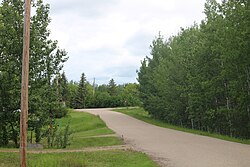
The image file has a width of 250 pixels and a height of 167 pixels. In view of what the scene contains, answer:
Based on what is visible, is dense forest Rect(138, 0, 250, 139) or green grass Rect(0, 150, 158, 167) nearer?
green grass Rect(0, 150, 158, 167)

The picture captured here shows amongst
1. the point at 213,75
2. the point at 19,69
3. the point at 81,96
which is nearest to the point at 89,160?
the point at 19,69

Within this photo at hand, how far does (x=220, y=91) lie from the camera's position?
2370 cm

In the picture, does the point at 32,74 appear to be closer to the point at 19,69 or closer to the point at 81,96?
the point at 19,69

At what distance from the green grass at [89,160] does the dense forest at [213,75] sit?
31.9ft

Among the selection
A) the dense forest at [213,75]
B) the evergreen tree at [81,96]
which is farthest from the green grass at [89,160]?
the evergreen tree at [81,96]

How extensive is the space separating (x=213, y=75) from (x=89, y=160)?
1573cm

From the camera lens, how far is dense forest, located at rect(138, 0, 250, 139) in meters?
19.9

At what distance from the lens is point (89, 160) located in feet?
40.0

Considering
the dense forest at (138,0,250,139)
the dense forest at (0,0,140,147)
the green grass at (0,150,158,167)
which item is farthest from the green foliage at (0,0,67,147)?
the dense forest at (138,0,250,139)

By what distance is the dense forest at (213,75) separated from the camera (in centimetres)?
1992

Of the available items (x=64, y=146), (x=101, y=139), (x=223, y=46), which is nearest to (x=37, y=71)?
(x=64, y=146)

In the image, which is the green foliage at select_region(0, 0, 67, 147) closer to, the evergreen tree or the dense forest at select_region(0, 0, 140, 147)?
the dense forest at select_region(0, 0, 140, 147)

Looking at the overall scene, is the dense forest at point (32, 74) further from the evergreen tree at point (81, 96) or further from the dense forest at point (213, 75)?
the evergreen tree at point (81, 96)

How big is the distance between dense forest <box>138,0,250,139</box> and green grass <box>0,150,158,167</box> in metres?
9.72
